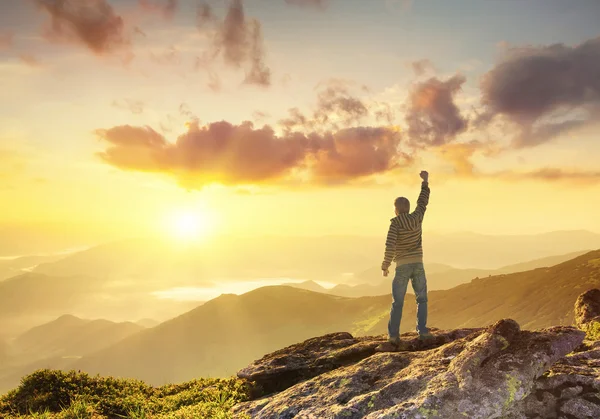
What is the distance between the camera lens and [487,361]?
287 inches

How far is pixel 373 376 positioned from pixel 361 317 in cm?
17674

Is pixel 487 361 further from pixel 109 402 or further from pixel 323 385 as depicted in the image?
pixel 109 402

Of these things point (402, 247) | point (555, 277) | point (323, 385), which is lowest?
point (555, 277)

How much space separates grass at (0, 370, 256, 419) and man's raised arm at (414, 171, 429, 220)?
650 centimetres

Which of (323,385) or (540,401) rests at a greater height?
(323,385)

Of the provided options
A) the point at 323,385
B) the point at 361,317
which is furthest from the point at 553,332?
the point at 361,317

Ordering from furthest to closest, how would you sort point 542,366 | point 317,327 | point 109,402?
point 317,327
point 109,402
point 542,366

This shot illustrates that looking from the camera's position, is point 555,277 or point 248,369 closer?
point 248,369

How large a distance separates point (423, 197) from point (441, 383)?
18.0 ft

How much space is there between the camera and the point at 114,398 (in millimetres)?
10445

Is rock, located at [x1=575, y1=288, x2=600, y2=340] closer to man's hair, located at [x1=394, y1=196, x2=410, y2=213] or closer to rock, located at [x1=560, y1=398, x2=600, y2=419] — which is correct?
rock, located at [x1=560, y1=398, x2=600, y2=419]

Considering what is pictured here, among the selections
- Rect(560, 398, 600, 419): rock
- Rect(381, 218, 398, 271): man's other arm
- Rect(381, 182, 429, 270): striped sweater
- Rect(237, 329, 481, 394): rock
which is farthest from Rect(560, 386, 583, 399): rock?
Rect(381, 218, 398, 271): man's other arm

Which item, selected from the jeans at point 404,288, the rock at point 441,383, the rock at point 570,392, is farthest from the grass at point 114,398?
the rock at point 570,392

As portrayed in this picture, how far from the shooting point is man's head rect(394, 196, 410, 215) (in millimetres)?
10758
